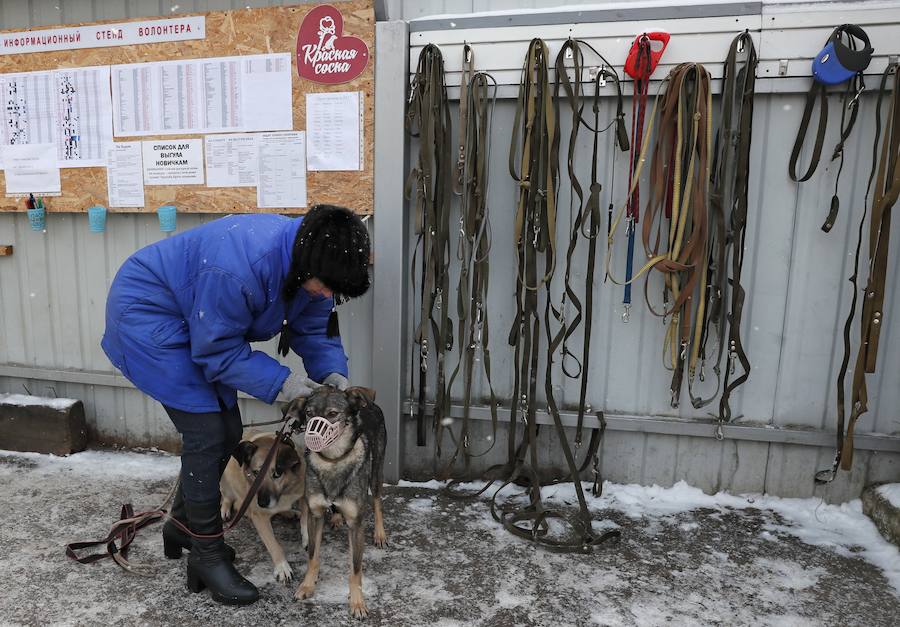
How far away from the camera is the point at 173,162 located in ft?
12.7

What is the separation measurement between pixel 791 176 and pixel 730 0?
99 centimetres

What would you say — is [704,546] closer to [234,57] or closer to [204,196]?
[204,196]

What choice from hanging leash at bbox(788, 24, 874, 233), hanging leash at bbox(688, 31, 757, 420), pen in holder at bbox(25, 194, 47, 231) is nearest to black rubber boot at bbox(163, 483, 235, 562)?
pen in holder at bbox(25, 194, 47, 231)

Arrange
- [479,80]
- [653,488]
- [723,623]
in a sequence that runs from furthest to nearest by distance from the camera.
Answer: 1. [653,488]
2. [479,80]
3. [723,623]

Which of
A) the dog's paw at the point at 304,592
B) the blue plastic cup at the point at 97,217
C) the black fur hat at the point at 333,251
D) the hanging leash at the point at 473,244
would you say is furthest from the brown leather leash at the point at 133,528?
the blue plastic cup at the point at 97,217

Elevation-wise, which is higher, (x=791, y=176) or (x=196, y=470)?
(x=791, y=176)

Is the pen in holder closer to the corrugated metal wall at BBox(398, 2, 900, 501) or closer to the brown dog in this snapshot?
the brown dog

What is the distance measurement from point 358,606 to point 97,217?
322 centimetres

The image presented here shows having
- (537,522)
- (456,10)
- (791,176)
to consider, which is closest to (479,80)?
(456,10)

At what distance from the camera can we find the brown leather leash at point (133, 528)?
2.63 m

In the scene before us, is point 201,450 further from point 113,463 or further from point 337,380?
point 113,463

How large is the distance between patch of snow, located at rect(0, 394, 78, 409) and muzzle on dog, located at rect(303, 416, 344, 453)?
9.27 ft

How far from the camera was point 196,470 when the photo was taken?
8.29 ft

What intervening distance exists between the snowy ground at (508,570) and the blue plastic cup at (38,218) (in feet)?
6.08
